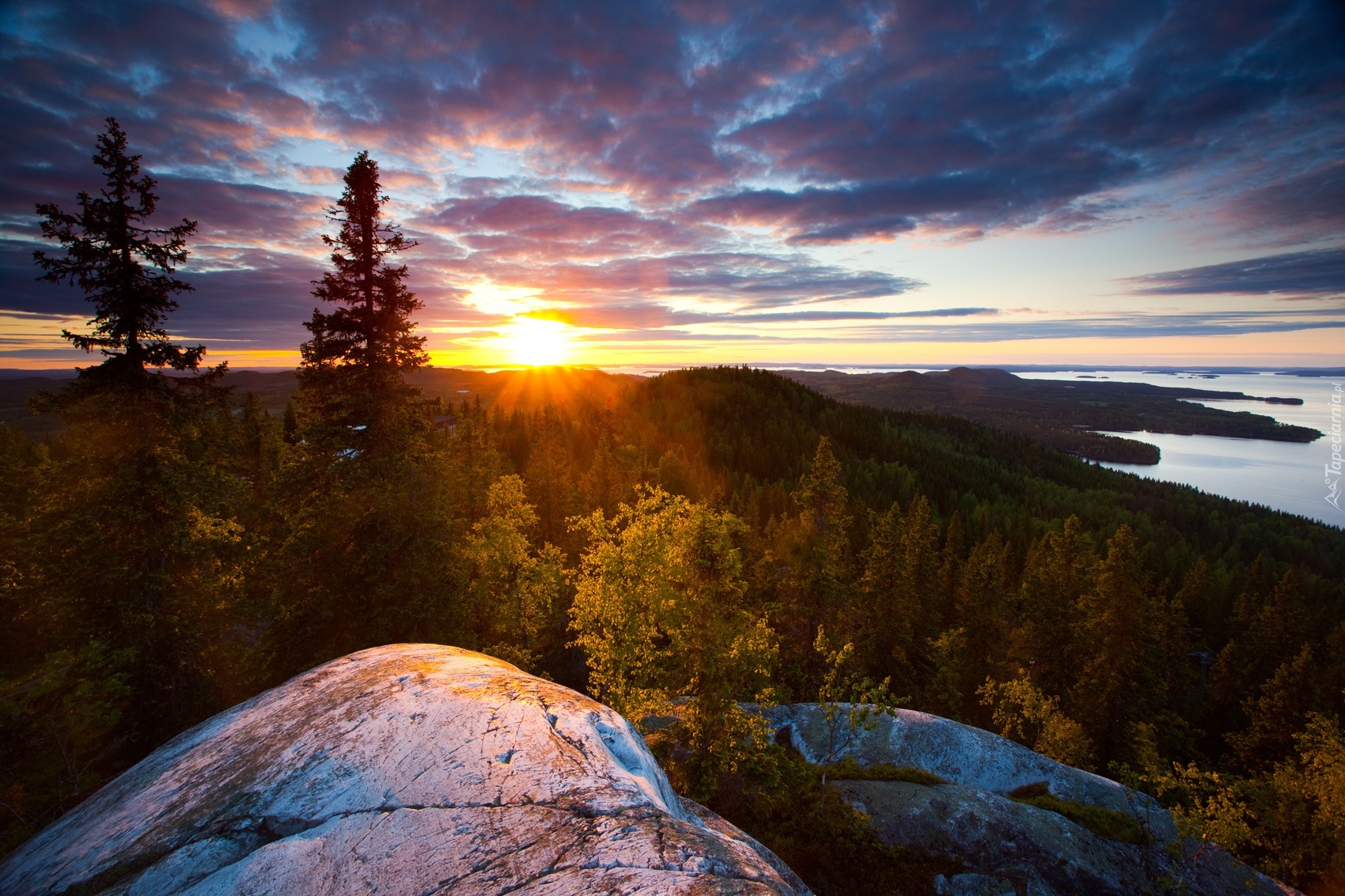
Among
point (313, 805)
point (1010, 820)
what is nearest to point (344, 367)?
point (313, 805)

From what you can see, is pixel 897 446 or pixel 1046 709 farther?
pixel 897 446

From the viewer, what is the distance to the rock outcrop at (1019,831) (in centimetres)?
1725

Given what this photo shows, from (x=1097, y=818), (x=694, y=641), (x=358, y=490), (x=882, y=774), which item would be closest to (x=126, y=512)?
(x=358, y=490)

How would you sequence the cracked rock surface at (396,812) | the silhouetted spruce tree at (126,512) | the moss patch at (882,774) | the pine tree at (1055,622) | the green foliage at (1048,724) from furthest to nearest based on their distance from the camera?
the pine tree at (1055,622), the green foliage at (1048,724), the moss patch at (882,774), the silhouetted spruce tree at (126,512), the cracked rock surface at (396,812)

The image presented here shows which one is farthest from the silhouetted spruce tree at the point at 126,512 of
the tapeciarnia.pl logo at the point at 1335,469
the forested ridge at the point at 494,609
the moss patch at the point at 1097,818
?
the tapeciarnia.pl logo at the point at 1335,469

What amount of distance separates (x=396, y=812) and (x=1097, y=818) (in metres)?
25.7

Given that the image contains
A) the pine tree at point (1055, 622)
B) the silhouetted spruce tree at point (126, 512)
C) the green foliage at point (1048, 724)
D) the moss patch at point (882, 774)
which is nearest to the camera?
the silhouetted spruce tree at point (126, 512)

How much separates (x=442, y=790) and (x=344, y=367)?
1495 centimetres

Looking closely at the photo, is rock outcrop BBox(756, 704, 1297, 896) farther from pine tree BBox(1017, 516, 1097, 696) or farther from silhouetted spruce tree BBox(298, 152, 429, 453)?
silhouetted spruce tree BBox(298, 152, 429, 453)

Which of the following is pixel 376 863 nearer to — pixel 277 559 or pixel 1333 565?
pixel 277 559

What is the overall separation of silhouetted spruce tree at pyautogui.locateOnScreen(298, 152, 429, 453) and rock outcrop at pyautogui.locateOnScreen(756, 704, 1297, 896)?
18144 millimetres

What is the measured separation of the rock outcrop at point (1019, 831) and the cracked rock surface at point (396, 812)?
12.0m

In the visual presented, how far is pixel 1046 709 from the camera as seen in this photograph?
2517cm

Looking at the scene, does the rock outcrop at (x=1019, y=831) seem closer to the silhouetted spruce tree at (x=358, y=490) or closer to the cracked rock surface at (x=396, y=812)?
the cracked rock surface at (x=396, y=812)
